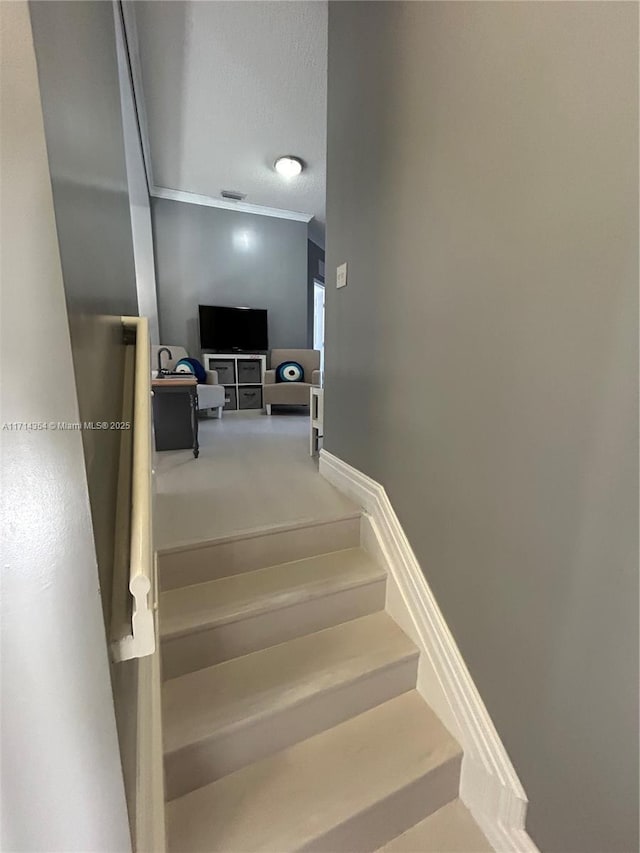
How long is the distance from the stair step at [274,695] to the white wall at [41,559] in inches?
14.4

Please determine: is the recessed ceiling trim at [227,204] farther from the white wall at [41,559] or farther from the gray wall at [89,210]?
the white wall at [41,559]

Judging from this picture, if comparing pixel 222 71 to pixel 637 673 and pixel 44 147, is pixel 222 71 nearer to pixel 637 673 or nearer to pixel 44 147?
pixel 44 147

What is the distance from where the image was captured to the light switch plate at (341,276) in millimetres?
1817

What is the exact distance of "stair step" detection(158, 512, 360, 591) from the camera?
128cm

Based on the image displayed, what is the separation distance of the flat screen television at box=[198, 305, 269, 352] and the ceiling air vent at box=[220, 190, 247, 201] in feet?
4.86

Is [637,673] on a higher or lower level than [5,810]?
higher

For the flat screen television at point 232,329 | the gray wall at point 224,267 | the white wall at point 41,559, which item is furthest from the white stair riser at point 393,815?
the gray wall at point 224,267

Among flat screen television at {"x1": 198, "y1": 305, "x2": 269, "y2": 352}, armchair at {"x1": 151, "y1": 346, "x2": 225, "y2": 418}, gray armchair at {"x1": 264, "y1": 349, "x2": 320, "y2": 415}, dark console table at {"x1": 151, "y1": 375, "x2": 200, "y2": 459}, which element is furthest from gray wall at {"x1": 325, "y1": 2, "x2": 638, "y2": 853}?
flat screen television at {"x1": 198, "y1": 305, "x2": 269, "y2": 352}

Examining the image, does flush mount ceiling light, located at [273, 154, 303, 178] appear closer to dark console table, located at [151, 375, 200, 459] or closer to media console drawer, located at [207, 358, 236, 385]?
media console drawer, located at [207, 358, 236, 385]

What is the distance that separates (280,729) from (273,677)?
131 mm

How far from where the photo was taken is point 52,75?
1.56ft

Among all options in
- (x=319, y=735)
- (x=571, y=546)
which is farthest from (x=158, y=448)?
(x=571, y=546)

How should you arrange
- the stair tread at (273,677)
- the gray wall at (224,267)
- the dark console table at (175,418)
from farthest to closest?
the gray wall at (224,267)
the dark console table at (175,418)
the stair tread at (273,677)

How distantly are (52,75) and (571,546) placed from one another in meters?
1.21
